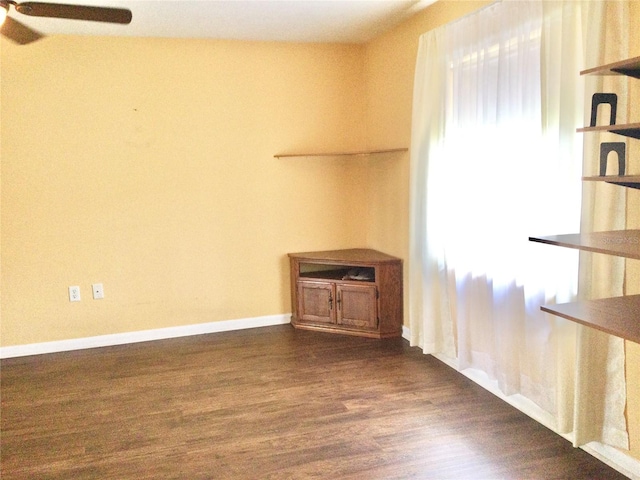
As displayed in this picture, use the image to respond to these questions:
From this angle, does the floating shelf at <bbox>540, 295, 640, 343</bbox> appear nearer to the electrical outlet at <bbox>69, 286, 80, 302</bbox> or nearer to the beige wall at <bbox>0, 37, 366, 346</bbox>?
the beige wall at <bbox>0, 37, 366, 346</bbox>

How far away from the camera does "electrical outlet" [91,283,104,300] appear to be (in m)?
4.18

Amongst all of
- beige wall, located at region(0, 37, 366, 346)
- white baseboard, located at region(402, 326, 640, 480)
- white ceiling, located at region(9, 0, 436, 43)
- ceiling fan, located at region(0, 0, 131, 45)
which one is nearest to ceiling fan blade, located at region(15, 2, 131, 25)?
ceiling fan, located at region(0, 0, 131, 45)

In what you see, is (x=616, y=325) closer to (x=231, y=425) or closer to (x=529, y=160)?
(x=529, y=160)

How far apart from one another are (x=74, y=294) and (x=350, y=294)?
2.16 meters

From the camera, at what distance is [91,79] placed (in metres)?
4.04

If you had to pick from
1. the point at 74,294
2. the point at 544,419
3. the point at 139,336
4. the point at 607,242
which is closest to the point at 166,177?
the point at 74,294

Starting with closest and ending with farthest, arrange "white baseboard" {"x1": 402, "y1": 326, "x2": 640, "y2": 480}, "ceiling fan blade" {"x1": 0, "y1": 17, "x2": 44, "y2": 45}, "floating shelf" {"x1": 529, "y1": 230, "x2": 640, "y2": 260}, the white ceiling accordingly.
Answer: "floating shelf" {"x1": 529, "y1": 230, "x2": 640, "y2": 260} < "white baseboard" {"x1": 402, "y1": 326, "x2": 640, "y2": 480} < "ceiling fan blade" {"x1": 0, "y1": 17, "x2": 44, "y2": 45} < the white ceiling

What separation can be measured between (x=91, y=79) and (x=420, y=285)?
9.54 ft

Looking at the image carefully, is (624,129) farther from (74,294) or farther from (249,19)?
(74,294)

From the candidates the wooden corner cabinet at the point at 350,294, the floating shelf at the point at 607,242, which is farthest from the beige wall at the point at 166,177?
the floating shelf at the point at 607,242

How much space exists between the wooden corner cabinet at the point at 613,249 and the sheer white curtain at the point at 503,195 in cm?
46

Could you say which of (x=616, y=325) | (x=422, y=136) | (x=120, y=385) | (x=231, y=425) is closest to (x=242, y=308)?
(x=120, y=385)

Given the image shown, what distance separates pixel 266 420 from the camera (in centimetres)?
286

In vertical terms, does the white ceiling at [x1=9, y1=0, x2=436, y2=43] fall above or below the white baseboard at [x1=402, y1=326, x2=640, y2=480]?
above
